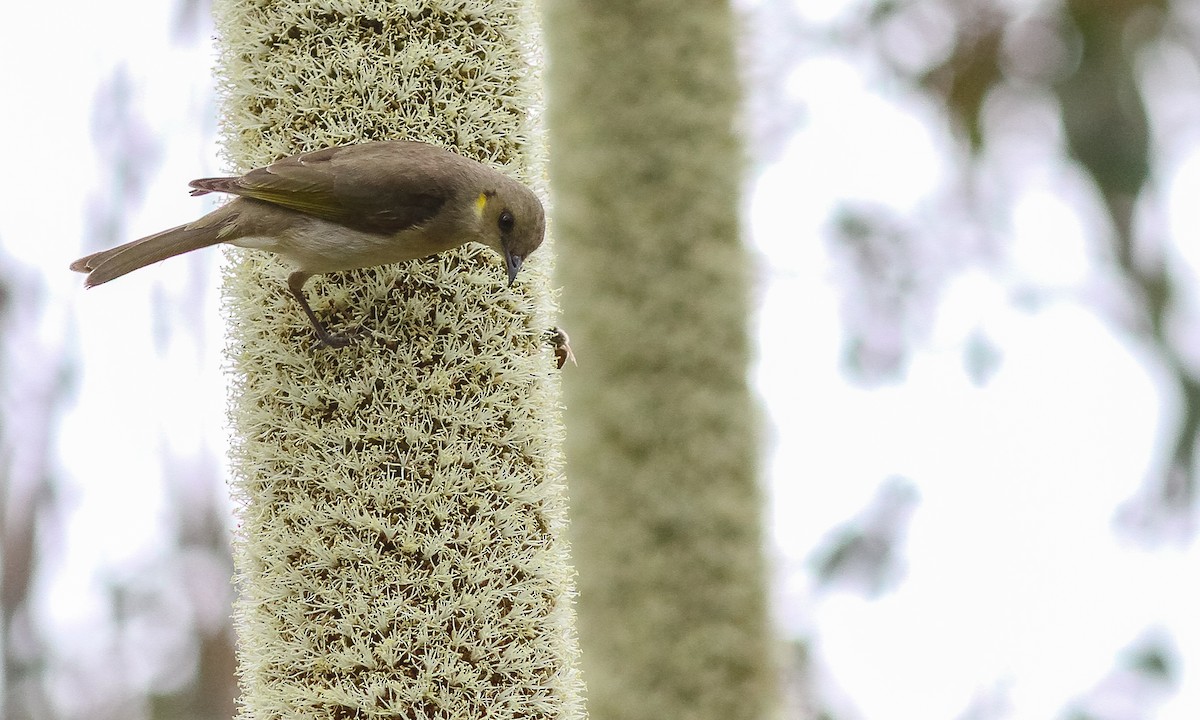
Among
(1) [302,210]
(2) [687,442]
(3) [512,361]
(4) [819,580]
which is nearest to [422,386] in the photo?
(3) [512,361]

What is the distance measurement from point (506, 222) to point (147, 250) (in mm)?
693

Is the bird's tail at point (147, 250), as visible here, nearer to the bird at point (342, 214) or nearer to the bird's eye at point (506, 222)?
the bird at point (342, 214)

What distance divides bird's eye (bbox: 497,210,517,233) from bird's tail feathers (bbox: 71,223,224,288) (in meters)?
0.54

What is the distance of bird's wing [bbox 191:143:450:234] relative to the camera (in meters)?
2.57

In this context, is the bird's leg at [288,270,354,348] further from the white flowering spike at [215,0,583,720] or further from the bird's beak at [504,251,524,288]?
the bird's beak at [504,251,524,288]

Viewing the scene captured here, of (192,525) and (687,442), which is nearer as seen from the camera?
(687,442)

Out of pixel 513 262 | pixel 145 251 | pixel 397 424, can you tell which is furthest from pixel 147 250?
pixel 513 262

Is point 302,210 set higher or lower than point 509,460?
higher

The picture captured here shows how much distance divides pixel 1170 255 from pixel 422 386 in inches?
193

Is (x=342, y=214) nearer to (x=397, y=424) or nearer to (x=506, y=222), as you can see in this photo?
(x=506, y=222)

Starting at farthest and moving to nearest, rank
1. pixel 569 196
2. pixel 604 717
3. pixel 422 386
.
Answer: pixel 569 196 < pixel 604 717 < pixel 422 386

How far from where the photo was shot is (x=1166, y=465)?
621cm

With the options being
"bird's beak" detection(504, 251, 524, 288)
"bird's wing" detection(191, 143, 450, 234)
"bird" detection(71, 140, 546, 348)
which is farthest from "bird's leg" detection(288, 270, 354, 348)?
"bird's beak" detection(504, 251, 524, 288)

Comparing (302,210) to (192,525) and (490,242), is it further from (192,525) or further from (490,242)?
(192,525)
